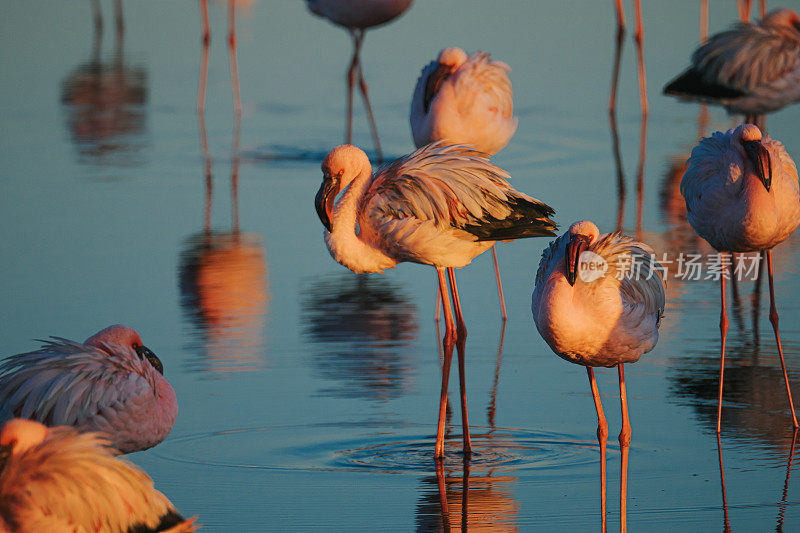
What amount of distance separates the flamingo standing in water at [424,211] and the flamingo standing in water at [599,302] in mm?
475

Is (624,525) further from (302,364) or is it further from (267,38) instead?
(267,38)

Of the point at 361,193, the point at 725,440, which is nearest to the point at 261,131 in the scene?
the point at 361,193

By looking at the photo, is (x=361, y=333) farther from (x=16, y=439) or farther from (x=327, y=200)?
(x=16, y=439)

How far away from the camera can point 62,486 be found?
3736mm

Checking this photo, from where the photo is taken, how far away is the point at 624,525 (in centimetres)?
498

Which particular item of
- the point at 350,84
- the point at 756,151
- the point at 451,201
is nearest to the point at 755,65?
the point at 350,84

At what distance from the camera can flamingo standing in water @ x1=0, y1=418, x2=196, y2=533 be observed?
3.72 meters

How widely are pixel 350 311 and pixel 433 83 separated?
1507mm

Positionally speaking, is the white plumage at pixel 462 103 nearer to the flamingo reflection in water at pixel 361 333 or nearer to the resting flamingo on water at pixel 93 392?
the flamingo reflection in water at pixel 361 333

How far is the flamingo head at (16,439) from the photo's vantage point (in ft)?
12.4

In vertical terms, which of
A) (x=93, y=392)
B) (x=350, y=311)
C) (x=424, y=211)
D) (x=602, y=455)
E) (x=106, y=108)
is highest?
(x=106, y=108)

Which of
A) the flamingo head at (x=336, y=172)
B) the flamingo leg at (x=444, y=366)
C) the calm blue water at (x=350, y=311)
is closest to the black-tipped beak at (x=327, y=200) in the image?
the flamingo head at (x=336, y=172)

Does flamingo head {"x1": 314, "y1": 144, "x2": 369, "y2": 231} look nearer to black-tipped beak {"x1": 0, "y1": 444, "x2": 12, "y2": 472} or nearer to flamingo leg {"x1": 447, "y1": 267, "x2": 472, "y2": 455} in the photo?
flamingo leg {"x1": 447, "y1": 267, "x2": 472, "y2": 455}

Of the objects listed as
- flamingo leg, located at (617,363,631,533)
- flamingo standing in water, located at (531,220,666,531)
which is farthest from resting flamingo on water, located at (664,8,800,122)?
flamingo leg, located at (617,363,631,533)
